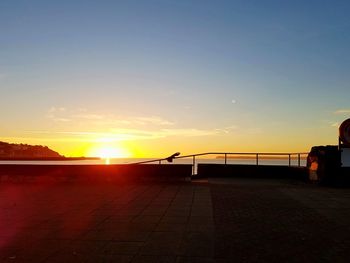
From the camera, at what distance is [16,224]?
8102mm

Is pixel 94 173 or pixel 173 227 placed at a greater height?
pixel 94 173

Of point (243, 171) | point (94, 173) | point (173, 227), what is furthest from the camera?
point (243, 171)

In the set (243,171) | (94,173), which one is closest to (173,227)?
(94,173)

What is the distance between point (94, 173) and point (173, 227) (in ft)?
31.7

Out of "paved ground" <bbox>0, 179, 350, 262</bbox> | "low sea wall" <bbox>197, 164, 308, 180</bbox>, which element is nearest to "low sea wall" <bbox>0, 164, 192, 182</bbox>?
"paved ground" <bbox>0, 179, 350, 262</bbox>

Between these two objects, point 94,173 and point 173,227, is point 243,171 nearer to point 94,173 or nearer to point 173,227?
point 94,173

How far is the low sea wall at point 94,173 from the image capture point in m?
16.9

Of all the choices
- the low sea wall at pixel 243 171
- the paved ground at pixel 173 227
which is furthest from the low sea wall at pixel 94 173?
the low sea wall at pixel 243 171

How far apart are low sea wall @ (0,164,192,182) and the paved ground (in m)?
3.65

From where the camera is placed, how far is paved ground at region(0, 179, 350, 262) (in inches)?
233

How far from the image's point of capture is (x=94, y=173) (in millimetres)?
16922

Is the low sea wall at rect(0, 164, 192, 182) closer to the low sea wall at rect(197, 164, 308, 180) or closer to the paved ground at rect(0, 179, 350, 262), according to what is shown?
the paved ground at rect(0, 179, 350, 262)

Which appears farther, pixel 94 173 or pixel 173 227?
pixel 94 173

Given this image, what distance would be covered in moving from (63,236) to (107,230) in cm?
83
